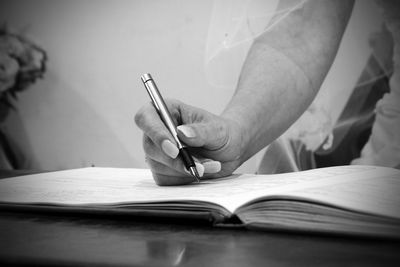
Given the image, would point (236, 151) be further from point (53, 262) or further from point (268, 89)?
point (53, 262)

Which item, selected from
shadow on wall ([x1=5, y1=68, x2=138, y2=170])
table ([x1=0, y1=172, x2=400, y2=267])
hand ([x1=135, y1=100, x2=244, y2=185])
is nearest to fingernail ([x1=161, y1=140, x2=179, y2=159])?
hand ([x1=135, y1=100, x2=244, y2=185])

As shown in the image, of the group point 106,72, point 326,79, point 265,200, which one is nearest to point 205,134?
point 265,200

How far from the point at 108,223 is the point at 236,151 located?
1.20ft

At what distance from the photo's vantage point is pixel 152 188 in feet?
2.06

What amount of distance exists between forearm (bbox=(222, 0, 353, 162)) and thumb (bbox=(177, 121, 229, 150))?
0.28 feet

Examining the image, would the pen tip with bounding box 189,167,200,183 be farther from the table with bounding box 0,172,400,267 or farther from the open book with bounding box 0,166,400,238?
the table with bounding box 0,172,400,267

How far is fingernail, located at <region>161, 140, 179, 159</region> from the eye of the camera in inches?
25.6

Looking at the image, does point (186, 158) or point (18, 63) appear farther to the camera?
point (18, 63)

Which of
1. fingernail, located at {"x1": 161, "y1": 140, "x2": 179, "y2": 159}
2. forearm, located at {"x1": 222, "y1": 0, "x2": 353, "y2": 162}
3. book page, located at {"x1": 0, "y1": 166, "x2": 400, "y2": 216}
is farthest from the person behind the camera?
forearm, located at {"x1": 222, "y1": 0, "x2": 353, "y2": 162}

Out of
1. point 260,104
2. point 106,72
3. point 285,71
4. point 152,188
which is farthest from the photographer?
point 106,72

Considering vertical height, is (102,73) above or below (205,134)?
above

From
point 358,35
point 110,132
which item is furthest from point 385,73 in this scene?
point 110,132

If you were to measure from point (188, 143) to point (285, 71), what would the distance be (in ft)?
1.54

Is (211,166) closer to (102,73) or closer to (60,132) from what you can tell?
(102,73)
